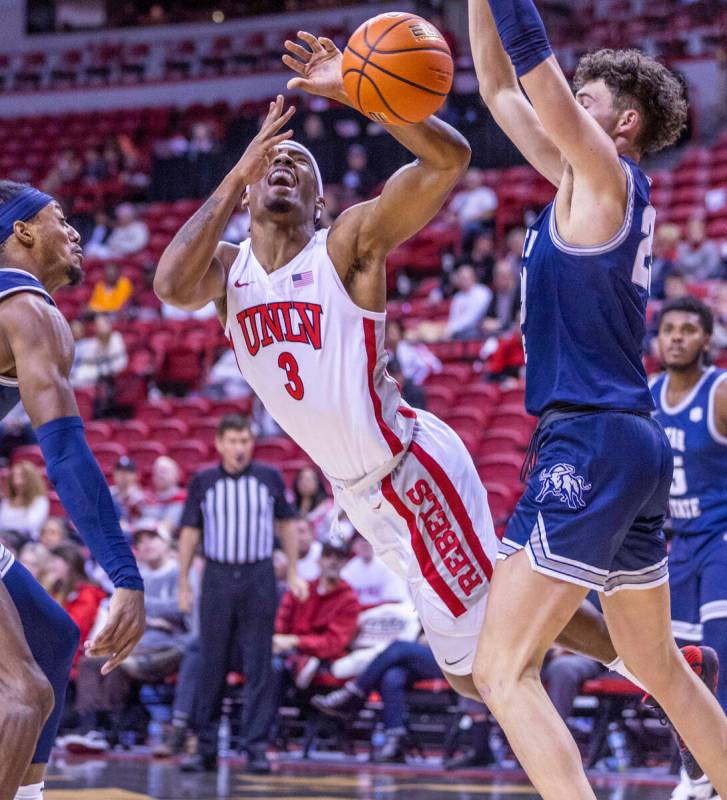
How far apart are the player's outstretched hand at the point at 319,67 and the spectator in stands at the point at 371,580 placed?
16.0 ft

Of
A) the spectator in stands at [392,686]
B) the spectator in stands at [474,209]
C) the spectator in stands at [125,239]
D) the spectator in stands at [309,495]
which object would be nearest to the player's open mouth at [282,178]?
the spectator in stands at [392,686]

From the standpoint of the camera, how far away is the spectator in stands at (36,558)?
9.38 m

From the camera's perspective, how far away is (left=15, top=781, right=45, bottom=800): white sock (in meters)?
3.76

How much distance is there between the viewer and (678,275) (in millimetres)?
11195

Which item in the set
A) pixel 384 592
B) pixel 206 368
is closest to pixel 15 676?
pixel 384 592

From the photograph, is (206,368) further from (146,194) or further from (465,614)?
(465,614)

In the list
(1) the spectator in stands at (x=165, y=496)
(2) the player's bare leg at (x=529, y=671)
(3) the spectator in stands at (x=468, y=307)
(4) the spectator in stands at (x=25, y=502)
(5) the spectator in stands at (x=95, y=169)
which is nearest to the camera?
(2) the player's bare leg at (x=529, y=671)

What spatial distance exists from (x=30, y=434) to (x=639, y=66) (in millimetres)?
11010

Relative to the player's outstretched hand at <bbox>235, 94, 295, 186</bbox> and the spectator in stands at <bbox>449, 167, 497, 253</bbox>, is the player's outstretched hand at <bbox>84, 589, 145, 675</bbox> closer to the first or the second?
the player's outstretched hand at <bbox>235, 94, 295, 186</bbox>

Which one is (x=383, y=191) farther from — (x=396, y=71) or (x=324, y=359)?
(x=324, y=359)

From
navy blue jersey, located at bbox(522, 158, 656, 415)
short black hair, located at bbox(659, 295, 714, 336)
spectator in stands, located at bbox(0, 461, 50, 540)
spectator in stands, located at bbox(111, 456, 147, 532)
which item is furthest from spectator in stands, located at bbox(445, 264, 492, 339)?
navy blue jersey, located at bbox(522, 158, 656, 415)

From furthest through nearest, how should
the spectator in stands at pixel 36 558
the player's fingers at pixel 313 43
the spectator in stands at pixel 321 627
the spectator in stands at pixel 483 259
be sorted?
the spectator in stands at pixel 483 259
the spectator in stands at pixel 36 558
the spectator in stands at pixel 321 627
the player's fingers at pixel 313 43

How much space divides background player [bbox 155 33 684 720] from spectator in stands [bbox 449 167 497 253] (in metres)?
11.3

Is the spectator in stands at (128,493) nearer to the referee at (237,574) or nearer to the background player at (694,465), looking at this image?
the referee at (237,574)
